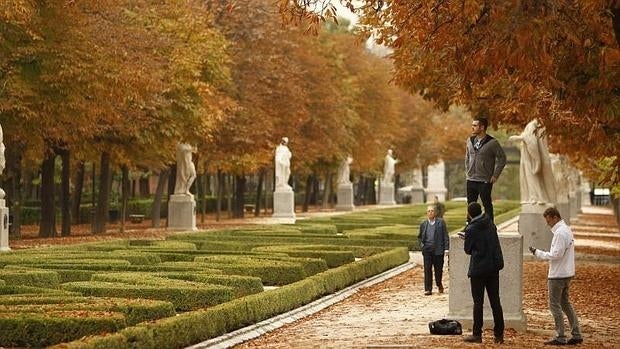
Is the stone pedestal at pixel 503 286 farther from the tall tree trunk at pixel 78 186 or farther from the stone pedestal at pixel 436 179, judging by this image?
the stone pedestal at pixel 436 179

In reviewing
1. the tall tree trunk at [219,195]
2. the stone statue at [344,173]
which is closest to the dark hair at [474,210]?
the tall tree trunk at [219,195]

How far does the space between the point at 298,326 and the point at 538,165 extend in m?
16.5

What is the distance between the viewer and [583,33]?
573 inches

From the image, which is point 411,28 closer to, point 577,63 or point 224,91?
point 577,63

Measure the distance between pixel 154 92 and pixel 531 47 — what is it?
2657 cm

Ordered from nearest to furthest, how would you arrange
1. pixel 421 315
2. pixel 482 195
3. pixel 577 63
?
pixel 482 195, pixel 577 63, pixel 421 315

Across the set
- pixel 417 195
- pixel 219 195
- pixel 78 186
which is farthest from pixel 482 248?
pixel 417 195

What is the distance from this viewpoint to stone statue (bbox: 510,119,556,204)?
31844mm

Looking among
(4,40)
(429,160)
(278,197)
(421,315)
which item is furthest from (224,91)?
(429,160)

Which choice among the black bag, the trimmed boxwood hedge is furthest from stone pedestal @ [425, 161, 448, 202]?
the black bag

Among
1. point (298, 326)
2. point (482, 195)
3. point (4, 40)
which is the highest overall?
point (4, 40)

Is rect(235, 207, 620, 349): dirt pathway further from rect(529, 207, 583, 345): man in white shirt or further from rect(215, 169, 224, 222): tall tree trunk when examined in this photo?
rect(215, 169, 224, 222): tall tree trunk

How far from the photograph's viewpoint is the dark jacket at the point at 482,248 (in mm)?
14945

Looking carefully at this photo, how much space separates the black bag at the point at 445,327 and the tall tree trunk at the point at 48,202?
24852mm
